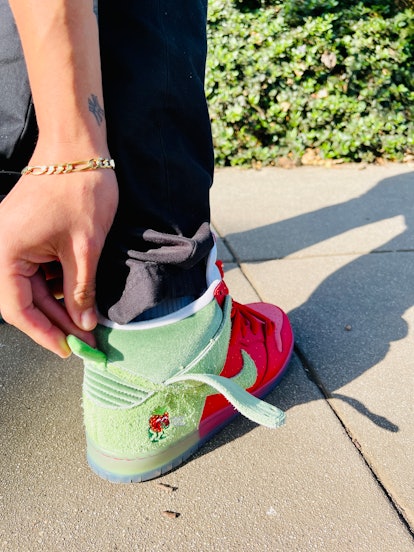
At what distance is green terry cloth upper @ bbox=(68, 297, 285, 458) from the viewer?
41.3 inches

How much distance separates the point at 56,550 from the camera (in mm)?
958

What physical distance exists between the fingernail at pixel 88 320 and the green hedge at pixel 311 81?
8.67 feet

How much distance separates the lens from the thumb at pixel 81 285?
2.86 ft

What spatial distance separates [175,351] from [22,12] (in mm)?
668

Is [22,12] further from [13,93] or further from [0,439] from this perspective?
[0,439]

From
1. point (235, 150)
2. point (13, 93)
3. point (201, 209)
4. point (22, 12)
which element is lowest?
point (235, 150)

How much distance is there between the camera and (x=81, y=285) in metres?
0.91

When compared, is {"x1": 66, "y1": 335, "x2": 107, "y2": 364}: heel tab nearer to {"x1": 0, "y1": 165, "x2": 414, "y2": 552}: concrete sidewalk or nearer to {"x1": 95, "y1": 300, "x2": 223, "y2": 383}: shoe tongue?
{"x1": 95, "y1": 300, "x2": 223, "y2": 383}: shoe tongue

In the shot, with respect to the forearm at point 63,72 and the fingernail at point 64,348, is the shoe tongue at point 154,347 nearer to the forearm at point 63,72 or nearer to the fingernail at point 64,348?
the fingernail at point 64,348

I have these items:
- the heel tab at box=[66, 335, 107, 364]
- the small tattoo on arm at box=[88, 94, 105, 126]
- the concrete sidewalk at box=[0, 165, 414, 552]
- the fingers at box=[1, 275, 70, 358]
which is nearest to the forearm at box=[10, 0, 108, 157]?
the small tattoo on arm at box=[88, 94, 105, 126]

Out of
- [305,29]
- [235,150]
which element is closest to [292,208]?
[235,150]

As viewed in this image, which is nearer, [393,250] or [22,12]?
[22,12]

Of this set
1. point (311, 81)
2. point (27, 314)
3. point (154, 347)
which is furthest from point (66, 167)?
point (311, 81)

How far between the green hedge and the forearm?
2670mm
